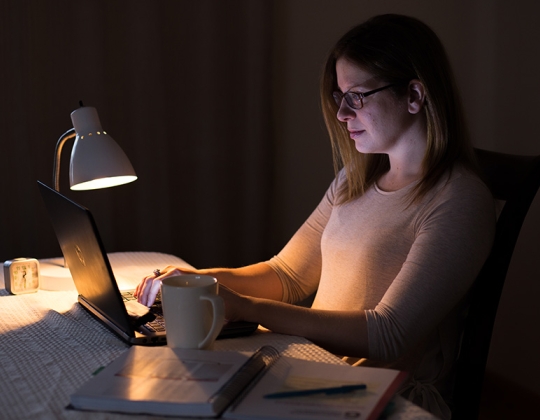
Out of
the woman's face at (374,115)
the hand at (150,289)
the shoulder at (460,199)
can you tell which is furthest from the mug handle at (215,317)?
the woman's face at (374,115)

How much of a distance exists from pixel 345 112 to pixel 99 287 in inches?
24.1

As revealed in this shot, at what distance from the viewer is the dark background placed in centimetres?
234

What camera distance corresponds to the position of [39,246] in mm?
2500

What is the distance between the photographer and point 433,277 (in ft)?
3.66

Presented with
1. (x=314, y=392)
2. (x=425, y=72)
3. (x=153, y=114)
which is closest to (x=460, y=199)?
(x=425, y=72)

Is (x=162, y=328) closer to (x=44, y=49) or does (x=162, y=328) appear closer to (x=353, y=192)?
(x=353, y=192)

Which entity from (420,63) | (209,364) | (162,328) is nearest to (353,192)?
(420,63)

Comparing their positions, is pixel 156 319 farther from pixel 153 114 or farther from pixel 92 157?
pixel 153 114

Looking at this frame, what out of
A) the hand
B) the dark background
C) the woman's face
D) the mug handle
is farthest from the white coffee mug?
the dark background

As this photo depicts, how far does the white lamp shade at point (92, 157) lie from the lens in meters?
1.32

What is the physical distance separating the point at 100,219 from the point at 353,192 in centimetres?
143

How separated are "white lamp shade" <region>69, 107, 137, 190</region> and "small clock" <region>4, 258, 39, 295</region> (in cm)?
18

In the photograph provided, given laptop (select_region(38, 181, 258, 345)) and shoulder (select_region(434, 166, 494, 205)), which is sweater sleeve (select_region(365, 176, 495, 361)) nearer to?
shoulder (select_region(434, 166, 494, 205))

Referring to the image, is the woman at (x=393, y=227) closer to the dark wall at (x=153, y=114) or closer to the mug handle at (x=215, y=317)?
the mug handle at (x=215, y=317)
